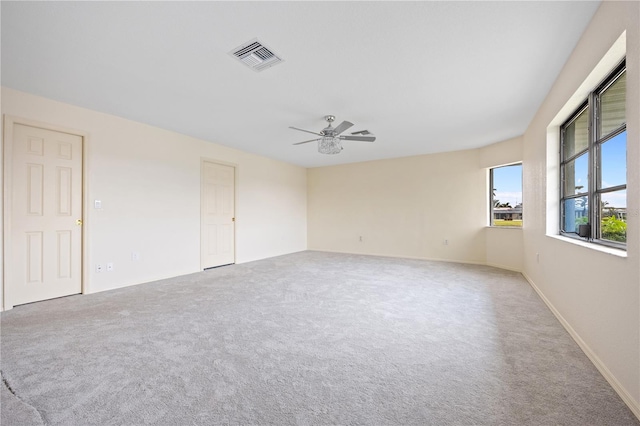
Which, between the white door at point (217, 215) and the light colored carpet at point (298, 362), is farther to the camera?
the white door at point (217, 215)

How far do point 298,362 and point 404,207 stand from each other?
5.24 m

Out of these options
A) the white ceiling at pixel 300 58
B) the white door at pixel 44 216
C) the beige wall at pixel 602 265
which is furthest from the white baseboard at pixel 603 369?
the white door at pixel 44 216

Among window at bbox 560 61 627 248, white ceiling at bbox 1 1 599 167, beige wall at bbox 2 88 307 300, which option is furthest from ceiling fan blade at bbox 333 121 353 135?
beige wall at bbox 2 88 307 300

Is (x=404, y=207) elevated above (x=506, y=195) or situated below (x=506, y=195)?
below

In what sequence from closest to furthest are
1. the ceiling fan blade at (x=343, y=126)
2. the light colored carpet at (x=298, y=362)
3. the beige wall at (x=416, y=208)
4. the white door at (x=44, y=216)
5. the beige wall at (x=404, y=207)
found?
1. the light colored carpet at (x=298, y=362)
2. the white door at (x=44, y=216)
3. the ceiling fan blade at (x=343, y=126)
4. the beige wall at (x=416, y=208)
5. the beige wall at (x=404, y=207)

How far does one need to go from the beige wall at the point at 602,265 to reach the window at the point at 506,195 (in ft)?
7.42

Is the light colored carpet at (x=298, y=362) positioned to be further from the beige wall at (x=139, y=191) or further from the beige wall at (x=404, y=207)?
the beige wall at (x=404, y=207)

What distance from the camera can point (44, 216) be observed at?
3281 millimetres

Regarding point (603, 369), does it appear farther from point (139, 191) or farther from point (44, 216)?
point (44, 216)

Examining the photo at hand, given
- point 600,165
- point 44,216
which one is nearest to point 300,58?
point 600,165

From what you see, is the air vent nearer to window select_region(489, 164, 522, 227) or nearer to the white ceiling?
the white ceiling

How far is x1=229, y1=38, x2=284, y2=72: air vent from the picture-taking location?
2.22 metres

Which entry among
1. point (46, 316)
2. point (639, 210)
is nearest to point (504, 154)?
point (639, 210)

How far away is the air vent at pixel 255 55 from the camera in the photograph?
2217 mm
